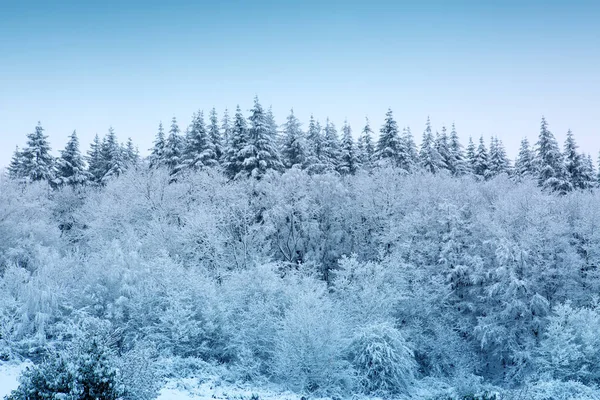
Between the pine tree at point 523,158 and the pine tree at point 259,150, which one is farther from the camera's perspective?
the pine tree at point 523,158

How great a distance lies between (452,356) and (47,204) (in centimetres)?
3302

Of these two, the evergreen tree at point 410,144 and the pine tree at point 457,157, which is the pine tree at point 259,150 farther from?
the pine tree at point 457,157

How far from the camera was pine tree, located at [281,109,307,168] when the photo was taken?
38.8 m

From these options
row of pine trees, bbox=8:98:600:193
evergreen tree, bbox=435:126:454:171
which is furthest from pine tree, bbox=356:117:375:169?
evergreen tree, bbox=435:126:454:171

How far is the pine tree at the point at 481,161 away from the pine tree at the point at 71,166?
43.2 meters

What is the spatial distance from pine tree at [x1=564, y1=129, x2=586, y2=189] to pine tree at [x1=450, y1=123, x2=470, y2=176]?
9.38m

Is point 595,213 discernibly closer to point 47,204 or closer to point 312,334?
point 312,334

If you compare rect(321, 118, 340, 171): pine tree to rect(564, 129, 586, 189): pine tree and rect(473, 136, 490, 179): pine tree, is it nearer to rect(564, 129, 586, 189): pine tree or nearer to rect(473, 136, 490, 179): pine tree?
rect(473, 136, 490, 179): pine tree

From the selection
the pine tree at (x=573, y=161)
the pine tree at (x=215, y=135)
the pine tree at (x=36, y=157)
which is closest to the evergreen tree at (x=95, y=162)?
the pine tree at (x=36, y=157)

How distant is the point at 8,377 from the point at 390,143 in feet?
119

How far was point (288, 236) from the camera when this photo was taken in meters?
35.2

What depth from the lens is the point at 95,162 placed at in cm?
5038

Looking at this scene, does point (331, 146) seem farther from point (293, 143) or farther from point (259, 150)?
point (259, 150)

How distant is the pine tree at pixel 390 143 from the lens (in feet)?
139
